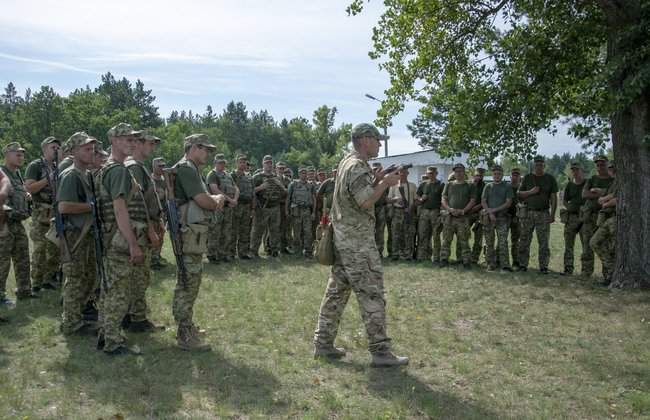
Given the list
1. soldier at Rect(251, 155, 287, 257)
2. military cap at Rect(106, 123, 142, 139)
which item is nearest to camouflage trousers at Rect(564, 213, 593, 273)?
soldier at Rect(251, 155, 287, 257)

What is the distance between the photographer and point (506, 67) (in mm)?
10375

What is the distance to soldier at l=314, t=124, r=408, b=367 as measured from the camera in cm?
539

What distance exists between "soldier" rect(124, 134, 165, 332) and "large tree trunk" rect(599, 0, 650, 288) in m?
7.25

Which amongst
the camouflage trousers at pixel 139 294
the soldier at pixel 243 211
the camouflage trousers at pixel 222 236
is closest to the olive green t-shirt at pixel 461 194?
the soldier at pixel 243 211

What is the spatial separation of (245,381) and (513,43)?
8109 mm

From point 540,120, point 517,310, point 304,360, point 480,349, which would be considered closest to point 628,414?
point 480,349

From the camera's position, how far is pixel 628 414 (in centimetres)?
457

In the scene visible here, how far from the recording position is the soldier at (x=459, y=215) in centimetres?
1219

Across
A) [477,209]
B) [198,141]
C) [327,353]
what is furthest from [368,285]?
[477,209]

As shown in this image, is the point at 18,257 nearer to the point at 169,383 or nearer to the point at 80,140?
the point at 80,140

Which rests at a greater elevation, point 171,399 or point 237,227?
point 237,227

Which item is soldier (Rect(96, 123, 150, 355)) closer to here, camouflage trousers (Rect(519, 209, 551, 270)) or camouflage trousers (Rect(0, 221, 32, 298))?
camouflage trousers (Rect(0, 221, 32, 298))

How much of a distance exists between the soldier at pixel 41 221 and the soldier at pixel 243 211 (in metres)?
4.76

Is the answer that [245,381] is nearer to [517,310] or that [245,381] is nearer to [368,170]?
[368,170]
